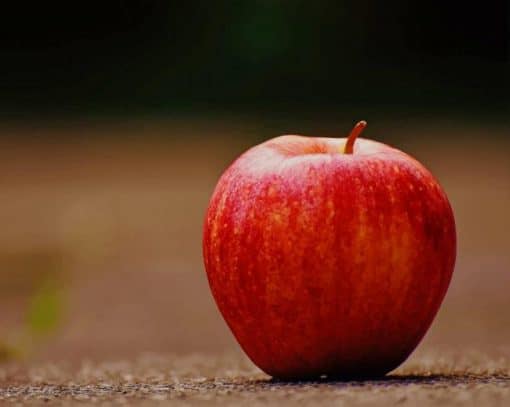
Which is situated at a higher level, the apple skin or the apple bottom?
the apple skin

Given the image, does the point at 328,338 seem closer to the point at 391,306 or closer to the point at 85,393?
the point at 391,306

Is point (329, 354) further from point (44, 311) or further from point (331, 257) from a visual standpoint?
point (44, 311)

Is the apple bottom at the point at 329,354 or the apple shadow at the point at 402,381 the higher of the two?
the apple bottom at the point at 329,354

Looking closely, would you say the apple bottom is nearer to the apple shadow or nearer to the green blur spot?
the apple shadow

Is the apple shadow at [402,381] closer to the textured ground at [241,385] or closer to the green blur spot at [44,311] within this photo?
the textured ground at [241,385]

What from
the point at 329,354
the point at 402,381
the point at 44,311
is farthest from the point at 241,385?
the point at 44,311

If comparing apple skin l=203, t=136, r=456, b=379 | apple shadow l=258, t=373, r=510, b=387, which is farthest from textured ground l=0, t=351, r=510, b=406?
apple skin l=203, t=136, r=456, b=379

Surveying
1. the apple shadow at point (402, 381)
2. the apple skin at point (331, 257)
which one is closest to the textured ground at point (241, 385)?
the apple shadow at point (402, 381)
